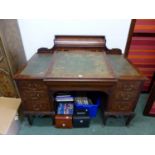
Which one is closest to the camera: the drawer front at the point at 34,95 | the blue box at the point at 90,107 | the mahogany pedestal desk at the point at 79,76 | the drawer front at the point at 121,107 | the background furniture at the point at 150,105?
the mahogany pedestal desk at the point at 79,76

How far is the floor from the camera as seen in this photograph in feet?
5.47

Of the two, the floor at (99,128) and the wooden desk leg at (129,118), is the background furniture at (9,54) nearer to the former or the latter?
the floor at (99,128)

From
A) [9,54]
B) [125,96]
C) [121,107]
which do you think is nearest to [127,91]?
[125,96]

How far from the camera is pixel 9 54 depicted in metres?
1.47

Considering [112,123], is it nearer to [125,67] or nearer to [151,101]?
[151,101]

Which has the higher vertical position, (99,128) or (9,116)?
(9,116)

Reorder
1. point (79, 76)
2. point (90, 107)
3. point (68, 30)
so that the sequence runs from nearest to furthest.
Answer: point (79, 76), point (90, 107), point (68, 30)

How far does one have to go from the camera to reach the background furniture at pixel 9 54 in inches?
54.8

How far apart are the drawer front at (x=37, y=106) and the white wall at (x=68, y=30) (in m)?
0.78

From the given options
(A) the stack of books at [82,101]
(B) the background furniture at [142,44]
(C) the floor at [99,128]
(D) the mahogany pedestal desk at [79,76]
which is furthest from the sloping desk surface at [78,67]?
(C) the floor at [99,128]

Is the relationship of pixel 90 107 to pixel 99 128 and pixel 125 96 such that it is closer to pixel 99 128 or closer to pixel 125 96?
pixel 99 128

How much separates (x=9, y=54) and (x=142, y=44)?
66.0 inches

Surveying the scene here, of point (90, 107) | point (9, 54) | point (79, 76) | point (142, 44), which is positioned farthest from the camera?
point (142, 44)
